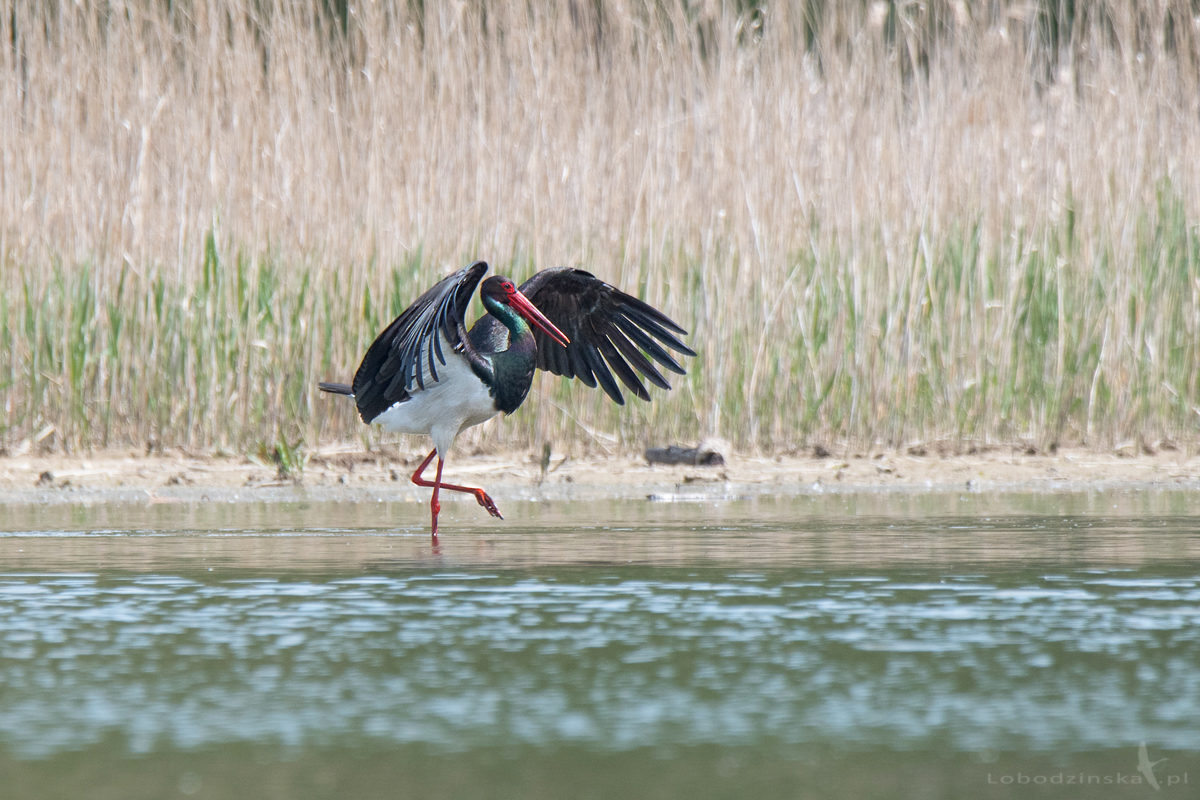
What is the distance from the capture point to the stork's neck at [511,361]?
21.2 feet

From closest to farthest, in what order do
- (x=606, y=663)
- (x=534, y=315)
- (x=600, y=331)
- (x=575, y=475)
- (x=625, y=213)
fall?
(x=606, y=663) < (x=534, y=315) < (x=600, y=331) < (x=575, y=475) < (x=625, y=213)

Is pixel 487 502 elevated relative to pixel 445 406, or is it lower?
lower

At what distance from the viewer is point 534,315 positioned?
6312mm

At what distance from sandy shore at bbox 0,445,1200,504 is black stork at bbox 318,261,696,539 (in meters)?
0.72

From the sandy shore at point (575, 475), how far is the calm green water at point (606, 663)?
157 centimetres

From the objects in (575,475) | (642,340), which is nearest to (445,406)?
(642,340)

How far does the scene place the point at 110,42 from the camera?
824 centimetres

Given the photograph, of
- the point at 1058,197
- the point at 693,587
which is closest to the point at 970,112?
the point at 1058,197

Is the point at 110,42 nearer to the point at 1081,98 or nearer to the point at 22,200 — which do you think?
the point at 22,200

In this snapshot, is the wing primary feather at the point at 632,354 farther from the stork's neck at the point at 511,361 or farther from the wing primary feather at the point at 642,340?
the stork's neck at the point at 511,361

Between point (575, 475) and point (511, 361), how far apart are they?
133 cm

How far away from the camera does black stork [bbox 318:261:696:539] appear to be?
20.7 feet

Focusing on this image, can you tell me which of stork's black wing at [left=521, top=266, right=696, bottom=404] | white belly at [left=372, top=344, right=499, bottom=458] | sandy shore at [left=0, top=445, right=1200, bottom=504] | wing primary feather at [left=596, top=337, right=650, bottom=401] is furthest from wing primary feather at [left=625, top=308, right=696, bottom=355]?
sandy shore at [left=0, top=445, right=1200, bottom=504]

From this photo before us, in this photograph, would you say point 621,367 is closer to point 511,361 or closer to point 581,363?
point 581,363
